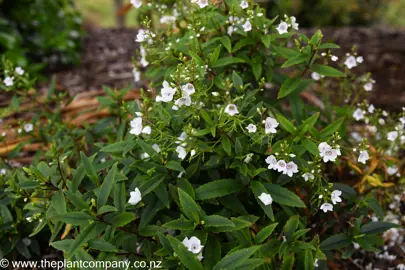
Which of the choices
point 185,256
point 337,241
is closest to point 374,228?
point 337,241

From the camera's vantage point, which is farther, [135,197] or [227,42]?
[227,42]

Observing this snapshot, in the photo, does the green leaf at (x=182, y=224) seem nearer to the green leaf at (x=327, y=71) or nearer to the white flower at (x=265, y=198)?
the white flower at (x=265, y=198)

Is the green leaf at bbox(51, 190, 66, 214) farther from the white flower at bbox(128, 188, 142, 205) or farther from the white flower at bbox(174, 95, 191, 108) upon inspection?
the white flower at bbox(174, 95, 191, 108)

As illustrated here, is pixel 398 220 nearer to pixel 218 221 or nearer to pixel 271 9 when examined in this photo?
pixel 218 221

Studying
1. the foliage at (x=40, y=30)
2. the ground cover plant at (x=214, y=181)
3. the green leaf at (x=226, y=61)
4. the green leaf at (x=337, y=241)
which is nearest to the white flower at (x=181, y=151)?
the ground cover plant at (x=214, y=181)

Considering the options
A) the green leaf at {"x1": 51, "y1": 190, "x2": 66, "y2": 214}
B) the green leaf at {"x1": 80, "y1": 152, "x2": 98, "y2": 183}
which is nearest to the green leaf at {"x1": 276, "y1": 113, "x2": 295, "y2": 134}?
the green leaf at {"x1": 80, "y1": 152, "x2": 98, "y2": 183}

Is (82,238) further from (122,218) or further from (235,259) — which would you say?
(235,259)

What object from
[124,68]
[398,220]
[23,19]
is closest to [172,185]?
[398,220]
